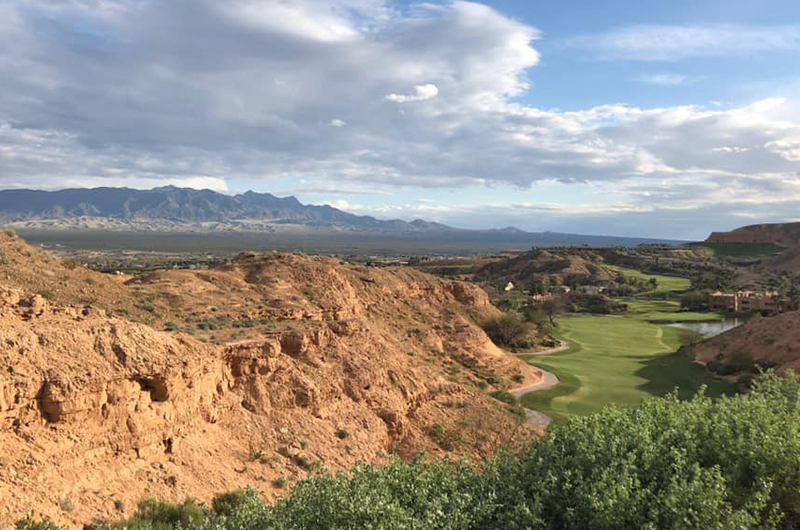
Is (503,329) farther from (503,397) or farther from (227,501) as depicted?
(227,501)

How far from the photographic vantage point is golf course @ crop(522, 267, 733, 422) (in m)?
37.7

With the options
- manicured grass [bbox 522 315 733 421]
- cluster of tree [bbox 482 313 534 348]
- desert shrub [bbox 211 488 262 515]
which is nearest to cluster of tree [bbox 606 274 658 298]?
manicured grass [bbox 522 315 733 421]

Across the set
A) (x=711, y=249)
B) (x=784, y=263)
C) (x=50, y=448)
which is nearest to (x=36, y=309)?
(x=50, y=448)

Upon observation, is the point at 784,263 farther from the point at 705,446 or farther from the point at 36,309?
the point at 36,309

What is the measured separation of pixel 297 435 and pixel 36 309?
32.3 ft

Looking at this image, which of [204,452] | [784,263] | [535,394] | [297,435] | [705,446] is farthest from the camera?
[784,263]

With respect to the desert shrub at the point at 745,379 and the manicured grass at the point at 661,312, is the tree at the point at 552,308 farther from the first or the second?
the desert shrub at the point at 745,379

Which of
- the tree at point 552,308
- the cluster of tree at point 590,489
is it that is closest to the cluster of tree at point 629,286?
the tree at point 552,308

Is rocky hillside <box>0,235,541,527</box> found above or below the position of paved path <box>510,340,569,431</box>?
above

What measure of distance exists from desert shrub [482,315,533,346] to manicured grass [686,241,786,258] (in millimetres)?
140409

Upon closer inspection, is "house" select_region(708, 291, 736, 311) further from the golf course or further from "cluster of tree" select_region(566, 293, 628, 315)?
"cluster of tree" select_region(566, 293, 628, 315)

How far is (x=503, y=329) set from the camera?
56.7 metres

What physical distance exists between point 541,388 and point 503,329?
1610 centimetres

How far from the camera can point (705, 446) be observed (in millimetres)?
12648
